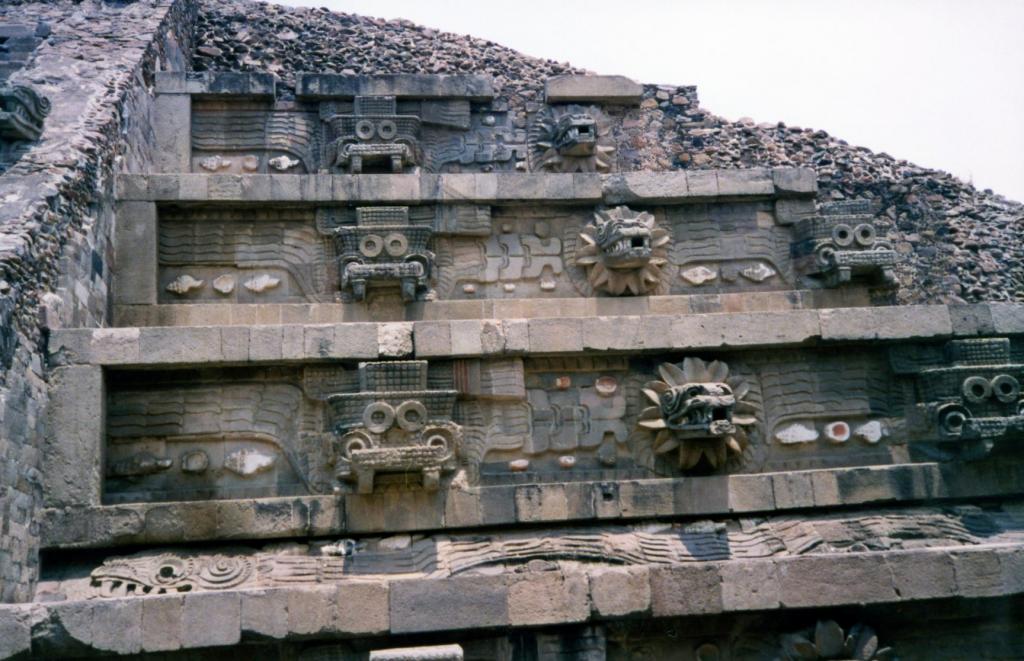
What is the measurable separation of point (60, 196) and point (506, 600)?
5129 millimetres

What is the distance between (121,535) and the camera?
8516 mm

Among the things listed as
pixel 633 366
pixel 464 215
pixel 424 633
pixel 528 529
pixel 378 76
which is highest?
pixel 378 76

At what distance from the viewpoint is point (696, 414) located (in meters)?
9.35

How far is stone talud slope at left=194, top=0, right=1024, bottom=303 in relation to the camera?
12180mm

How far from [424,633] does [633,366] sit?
10.8 ft

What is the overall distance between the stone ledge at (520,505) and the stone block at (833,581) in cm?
86

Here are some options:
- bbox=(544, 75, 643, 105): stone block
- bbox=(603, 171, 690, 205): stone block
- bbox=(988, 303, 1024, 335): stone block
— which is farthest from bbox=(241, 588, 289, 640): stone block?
bbox=(988, 303, 1024, 335): stone block

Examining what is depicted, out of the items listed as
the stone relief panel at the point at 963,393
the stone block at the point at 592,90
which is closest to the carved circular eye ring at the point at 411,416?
the stone relief panel at the point at 963,393

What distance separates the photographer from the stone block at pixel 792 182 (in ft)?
36.8

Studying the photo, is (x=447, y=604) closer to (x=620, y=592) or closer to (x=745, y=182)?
(x=620, y=592)

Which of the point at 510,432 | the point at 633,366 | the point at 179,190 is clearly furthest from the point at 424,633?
the point at 179,190

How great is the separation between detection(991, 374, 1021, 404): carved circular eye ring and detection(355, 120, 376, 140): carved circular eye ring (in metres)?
6.89

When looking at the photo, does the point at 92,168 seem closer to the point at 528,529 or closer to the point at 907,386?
the point at 528,529

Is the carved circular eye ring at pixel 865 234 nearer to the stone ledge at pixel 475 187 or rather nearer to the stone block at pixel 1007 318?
the stone ledge at pixel 475 187
